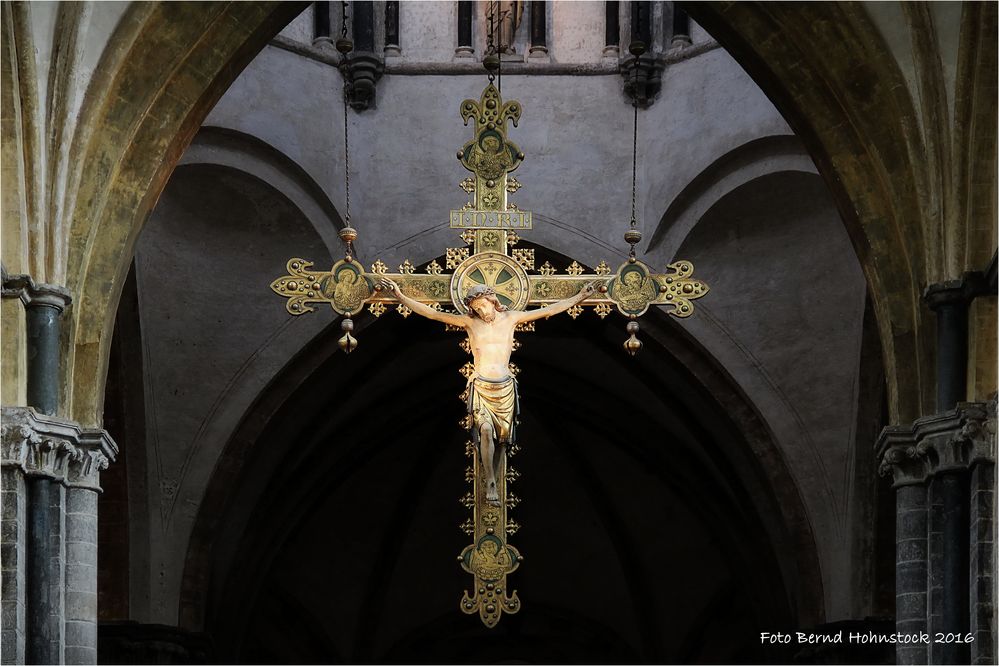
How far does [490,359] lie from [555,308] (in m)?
0.43

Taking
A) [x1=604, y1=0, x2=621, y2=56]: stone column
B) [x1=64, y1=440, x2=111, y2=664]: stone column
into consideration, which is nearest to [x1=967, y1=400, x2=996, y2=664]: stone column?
[x1=64, y1=440, x2=111, y2=664]: stone column

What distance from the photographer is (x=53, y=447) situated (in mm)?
12047

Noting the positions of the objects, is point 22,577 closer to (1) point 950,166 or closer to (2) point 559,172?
(1) point 950,166

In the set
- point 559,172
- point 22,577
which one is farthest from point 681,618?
point 22,577

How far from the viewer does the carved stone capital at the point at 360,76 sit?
18.5 m

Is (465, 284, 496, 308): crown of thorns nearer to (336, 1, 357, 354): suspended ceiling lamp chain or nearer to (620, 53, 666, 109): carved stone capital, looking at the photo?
(336, 1, 357, 354): suspended ceiling lamp chain

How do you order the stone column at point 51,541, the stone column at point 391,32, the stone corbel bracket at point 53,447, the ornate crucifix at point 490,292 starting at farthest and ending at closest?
1. the stone column at point 391,32
2. the ornate crucifix at point 490,292
3. the stone corbel bracket at point 53,447
4. the stone column at point 51,541

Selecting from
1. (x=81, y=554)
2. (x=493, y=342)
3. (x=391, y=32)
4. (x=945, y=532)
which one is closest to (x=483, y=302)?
(x=493, y=342)

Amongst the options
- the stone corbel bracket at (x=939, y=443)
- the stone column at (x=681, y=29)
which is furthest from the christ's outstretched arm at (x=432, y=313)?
the stone column at (x=681, y=29)

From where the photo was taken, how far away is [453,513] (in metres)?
23.6

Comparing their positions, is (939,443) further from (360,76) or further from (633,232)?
(360,76)

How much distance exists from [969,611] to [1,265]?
505 cm

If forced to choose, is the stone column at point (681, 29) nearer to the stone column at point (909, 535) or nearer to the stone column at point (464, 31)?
the stone column at point (464, 31)

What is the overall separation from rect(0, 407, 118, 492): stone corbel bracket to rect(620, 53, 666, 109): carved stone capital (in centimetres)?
712
